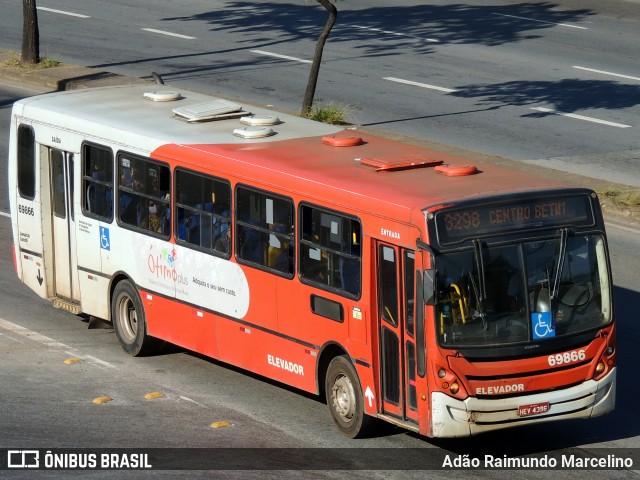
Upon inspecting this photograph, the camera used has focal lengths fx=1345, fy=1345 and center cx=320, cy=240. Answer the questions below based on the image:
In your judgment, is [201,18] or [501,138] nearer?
[501,138]

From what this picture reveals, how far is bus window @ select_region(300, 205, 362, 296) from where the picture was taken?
38.8 ft

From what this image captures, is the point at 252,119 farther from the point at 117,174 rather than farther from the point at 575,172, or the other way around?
the point at 575,172

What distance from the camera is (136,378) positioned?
45.6 feet

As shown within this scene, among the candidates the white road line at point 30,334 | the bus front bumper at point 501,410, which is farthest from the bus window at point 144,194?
the bus front bumper at point 501,410

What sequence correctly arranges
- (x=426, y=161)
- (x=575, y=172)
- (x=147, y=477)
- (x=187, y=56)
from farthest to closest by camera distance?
(x=187, y=56)
(x=575, y=172)
(x=426, y=161)
(x=147, y=477)

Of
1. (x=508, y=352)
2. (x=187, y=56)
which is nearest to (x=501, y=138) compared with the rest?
(x=187, y=56)

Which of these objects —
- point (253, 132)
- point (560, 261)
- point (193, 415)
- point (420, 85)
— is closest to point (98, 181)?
point (253, 132)

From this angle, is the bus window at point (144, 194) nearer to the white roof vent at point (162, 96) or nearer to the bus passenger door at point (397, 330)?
the white roof vent at point (162, 96)

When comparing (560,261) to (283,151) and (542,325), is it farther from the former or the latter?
(283,151)

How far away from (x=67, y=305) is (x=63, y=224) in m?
0.94

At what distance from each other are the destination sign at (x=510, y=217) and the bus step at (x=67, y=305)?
5.88m

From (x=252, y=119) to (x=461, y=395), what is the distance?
469 centimetres

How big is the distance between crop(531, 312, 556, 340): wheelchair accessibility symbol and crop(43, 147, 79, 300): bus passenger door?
624 cm

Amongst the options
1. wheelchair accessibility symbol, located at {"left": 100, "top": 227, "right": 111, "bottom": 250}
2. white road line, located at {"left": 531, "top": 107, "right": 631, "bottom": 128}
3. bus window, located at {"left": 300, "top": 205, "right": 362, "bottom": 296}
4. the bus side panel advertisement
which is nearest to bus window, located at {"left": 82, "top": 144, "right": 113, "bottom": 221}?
wheelchair accessibility symbol, located at {"left": 100, "top": 227, "right": 111, "bottom": 250}
